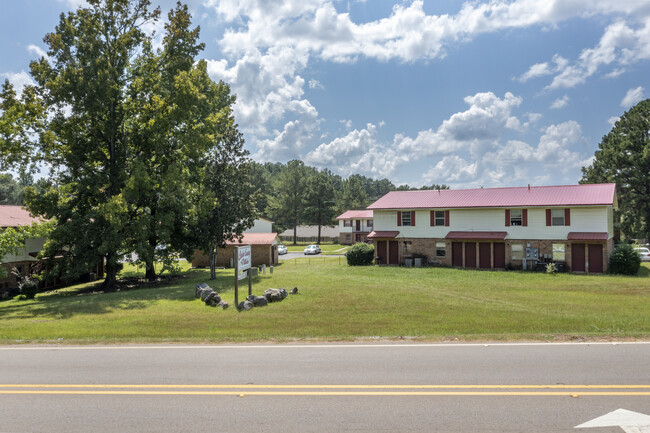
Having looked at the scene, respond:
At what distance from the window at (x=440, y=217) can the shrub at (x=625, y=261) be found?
42.4 ft

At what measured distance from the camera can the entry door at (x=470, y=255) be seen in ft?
119

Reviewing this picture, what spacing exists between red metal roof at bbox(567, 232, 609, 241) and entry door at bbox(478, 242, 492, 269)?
6127 millimetres

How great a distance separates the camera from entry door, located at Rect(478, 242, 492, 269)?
35584 mm

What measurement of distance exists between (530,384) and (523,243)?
29809mm

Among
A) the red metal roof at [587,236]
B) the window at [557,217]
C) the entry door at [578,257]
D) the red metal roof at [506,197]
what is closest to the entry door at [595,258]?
the entry door at [578,257]

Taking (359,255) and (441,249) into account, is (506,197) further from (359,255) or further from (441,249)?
(359,255)

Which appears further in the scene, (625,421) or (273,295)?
(273,295)

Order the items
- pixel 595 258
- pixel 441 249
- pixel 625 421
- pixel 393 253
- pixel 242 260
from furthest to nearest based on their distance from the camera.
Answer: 1. pixel 393 253
2. pixel 441 249
3. pixel 595 258
4. pixel 242 260
5. pixel 625 421

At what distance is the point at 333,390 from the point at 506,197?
1326 inches

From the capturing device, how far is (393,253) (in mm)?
39625

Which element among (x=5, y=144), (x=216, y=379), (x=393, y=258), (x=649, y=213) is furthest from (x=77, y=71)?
(x=649, y=213)

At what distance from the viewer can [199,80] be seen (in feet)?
90.4

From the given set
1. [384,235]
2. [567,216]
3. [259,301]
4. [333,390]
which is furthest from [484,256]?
[333,390]

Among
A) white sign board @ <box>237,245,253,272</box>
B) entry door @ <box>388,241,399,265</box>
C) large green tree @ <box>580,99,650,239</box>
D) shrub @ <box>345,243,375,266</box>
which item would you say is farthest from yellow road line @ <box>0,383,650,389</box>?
large green tree @ <box>580,99,650,239</box>
